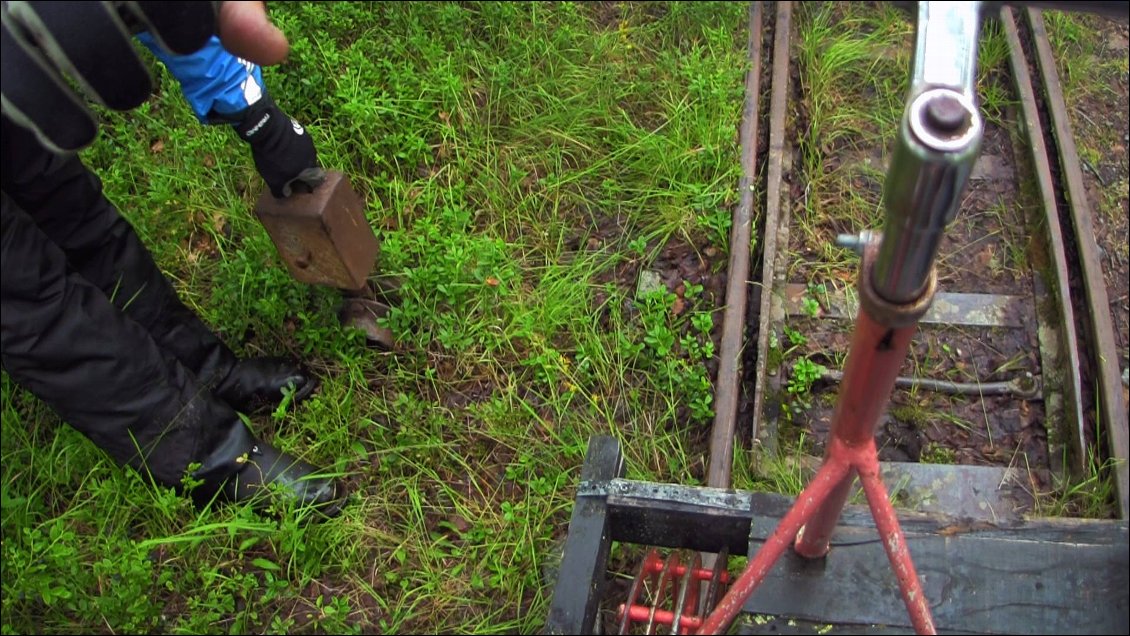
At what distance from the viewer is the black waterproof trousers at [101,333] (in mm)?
2734

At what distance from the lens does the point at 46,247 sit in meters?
2.78

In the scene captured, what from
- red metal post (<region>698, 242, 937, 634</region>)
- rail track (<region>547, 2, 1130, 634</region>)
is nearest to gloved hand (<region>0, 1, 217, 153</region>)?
rail track (<region>547, 2, 1130, 634</region>)

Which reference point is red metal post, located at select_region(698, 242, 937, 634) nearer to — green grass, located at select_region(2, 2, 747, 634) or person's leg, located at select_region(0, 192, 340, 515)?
green grass, located at select_region(2, 2, 747, 634)

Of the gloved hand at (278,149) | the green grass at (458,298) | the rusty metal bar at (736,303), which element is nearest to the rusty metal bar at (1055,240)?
the green grass at (458,298)

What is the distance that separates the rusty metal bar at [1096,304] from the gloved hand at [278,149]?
2.88 metres

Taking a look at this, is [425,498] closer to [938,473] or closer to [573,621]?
[573,621]

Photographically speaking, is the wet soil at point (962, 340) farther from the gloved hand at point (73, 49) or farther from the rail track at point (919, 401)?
the gloved hand at point (73, 49)

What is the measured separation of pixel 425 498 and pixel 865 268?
2.24 m

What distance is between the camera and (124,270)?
3305 mm

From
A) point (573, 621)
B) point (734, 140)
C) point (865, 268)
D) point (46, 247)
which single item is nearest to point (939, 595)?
point (573, 621)

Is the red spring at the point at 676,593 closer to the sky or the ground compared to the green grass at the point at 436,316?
closer to the ground

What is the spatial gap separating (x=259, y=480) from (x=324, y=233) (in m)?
0.95

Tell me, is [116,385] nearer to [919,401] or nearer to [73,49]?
[73,49]

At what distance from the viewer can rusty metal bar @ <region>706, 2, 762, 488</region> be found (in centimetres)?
303
